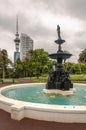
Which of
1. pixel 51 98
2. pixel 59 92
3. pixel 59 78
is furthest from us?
pixel 59 78

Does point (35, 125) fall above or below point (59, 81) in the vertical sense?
below

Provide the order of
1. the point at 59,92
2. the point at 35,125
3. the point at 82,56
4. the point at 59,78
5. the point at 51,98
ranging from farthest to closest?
the point at 82,56
the point at 59,78
the point at 59,92
the point at 51,98
the point at 35,125

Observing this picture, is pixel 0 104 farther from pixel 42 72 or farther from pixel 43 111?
pixel 42 72

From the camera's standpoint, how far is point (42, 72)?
156ft

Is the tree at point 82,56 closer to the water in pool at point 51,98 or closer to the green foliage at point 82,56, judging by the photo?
the green foliage at point 82,56

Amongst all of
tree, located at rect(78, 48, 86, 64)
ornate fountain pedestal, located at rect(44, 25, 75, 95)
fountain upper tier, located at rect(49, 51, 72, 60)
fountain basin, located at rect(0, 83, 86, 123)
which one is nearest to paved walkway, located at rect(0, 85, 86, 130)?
fountain basin, located at rect(0, 83, 86, 123)

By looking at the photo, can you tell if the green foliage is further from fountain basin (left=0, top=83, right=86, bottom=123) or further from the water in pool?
fountain basin (left=0, top=83, right=86, bottom=123)

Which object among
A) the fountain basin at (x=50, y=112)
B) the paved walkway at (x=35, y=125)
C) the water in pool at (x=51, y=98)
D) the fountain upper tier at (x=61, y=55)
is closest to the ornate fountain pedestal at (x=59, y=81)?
the fountain upper tier at (x=61, y=55)

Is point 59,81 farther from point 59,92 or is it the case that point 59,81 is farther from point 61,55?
point 61,55

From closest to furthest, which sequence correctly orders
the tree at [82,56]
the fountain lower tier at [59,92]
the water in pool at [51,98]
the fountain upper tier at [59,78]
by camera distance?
the water in pool at [51,98] < the fountain lower tier at [59,92] < the fountain upper tier at [59,78] < the tree at [82,56]

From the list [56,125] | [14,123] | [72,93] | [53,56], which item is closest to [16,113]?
[14,123]

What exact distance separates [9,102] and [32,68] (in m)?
38.0

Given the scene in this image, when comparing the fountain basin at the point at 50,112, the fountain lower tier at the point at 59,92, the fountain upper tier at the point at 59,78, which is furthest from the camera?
the fountain upper tier at the point at 59,78

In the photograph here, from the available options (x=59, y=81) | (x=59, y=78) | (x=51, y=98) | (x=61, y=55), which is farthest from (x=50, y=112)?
(x=61, y=55)
